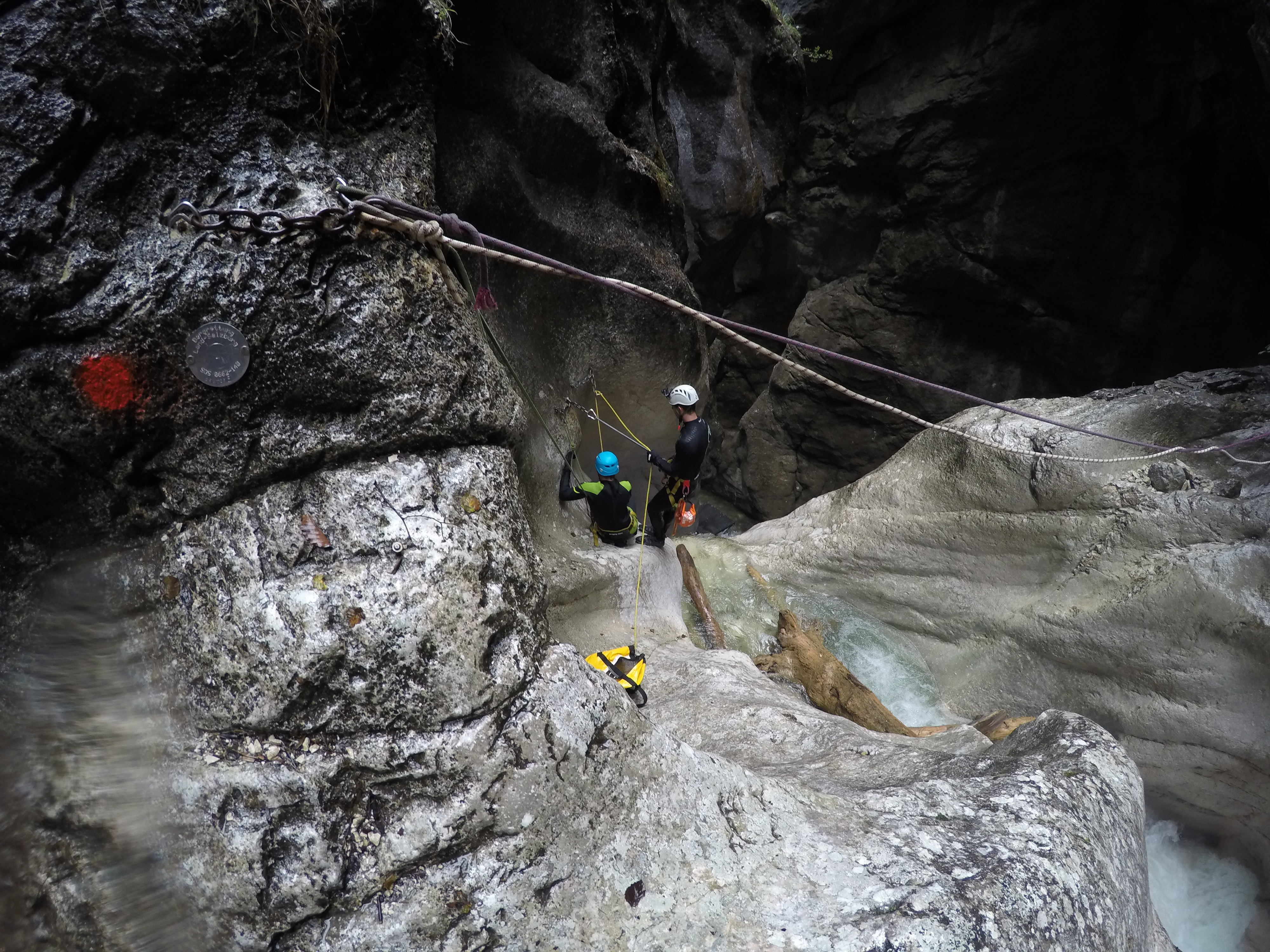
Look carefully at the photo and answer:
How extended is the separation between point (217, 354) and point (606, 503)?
9.27 feet

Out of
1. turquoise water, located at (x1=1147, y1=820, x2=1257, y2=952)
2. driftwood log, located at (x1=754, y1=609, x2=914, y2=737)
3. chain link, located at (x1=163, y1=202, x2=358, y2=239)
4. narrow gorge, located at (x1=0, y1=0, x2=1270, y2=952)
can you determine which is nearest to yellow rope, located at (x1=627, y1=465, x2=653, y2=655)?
narrow gorge, located at (x1=0, y1=0, x2=1270, y2=952)

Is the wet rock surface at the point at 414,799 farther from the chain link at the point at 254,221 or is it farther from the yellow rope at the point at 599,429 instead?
the yellow rope at the point at 599,429

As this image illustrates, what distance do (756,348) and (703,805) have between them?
1.66 meters

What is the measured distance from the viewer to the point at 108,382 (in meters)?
2.06

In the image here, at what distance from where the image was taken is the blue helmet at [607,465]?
4.53 m

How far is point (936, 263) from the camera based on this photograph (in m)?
11.0

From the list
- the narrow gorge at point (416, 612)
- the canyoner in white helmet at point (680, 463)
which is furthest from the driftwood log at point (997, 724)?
the canyoner in white helmet at point (680, 463)

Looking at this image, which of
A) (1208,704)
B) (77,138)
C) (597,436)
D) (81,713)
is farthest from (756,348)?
(1208,704)

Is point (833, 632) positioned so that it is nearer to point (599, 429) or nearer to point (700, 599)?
point (700, 599)

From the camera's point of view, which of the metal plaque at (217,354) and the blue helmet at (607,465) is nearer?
the metal plaque at (217,354)

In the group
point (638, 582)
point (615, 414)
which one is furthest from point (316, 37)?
point (615, 414)

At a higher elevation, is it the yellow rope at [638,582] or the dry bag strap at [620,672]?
the dry bag strap at [620,672]

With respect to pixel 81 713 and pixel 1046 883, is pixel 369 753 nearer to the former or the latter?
pixel 81 713

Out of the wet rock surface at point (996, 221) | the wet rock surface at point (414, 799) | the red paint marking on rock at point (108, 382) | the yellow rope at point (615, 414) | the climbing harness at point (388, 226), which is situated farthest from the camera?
the wet rock surface at point (996, 221)
